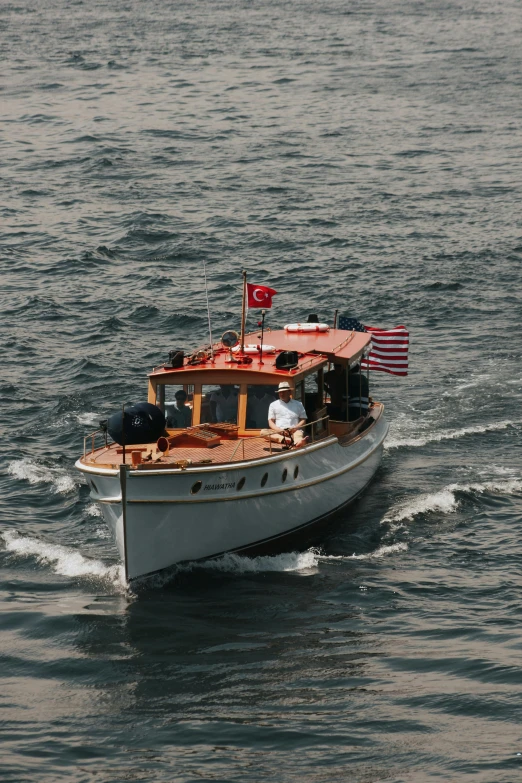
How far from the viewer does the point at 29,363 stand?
108 feet

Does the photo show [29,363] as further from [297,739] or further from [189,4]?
[189,4]

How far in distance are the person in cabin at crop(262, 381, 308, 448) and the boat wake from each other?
3.01m

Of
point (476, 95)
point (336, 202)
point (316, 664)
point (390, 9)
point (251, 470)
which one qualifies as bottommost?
point (316, 664)

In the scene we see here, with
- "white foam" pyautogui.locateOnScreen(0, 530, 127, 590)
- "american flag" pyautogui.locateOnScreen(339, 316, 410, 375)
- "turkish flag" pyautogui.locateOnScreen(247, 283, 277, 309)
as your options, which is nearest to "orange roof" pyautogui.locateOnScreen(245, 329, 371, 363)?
"american flag" pyautogui.locateOnScreen(339, 316, 410, 375)

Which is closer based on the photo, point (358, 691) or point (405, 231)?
point (358, 691)

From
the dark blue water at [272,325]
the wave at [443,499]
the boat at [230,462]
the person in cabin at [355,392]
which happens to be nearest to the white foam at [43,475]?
the dark blue water at [272,325]

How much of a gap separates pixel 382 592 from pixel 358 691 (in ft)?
11.3

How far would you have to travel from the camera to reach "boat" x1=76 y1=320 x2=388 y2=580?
760 inches

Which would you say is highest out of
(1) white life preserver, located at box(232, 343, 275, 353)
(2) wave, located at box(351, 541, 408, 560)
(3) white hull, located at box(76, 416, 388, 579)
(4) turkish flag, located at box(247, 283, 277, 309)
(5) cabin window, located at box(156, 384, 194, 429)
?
(4) turkish flag, located at box(247, 283, 277, 309)

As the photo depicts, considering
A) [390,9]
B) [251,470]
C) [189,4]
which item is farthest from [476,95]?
[251,470]

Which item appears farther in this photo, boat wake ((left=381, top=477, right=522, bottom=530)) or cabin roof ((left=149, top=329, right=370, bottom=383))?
boat wake ((left=381, top=477, right=522, bottom=530))

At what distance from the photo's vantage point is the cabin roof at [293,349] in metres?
22.0

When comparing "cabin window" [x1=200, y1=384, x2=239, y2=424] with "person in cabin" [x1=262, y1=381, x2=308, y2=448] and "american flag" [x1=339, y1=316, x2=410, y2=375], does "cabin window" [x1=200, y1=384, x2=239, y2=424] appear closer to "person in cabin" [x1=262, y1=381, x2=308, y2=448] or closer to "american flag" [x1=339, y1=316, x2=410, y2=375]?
"person in cabin" [x1=262, y1=381, x2=308, y2=448]

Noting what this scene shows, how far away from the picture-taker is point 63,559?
835 inches
